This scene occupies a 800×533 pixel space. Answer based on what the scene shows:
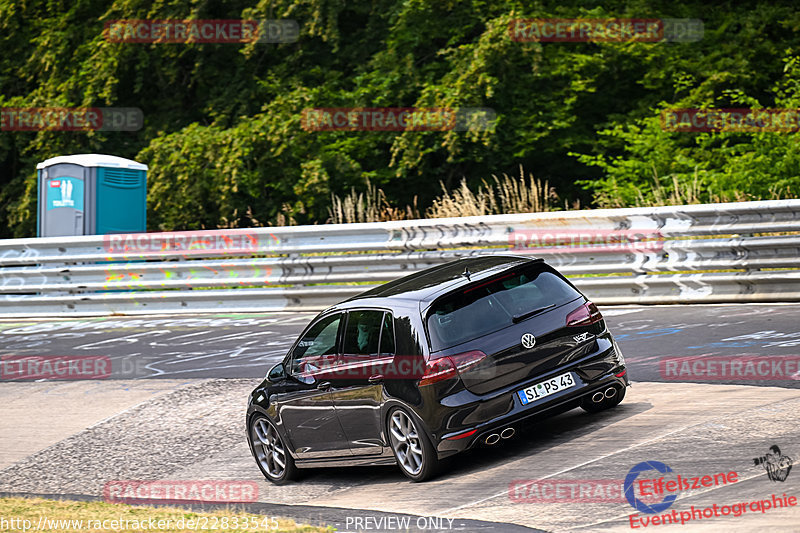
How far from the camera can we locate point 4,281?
17406 mm

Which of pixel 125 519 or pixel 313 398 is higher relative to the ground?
pixel 313 398

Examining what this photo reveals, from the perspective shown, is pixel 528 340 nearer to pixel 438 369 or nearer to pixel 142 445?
pixel 438 369

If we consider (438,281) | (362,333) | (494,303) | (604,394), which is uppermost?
(438,281)

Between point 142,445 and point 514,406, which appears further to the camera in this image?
point 142,445

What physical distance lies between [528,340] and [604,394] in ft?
3.05

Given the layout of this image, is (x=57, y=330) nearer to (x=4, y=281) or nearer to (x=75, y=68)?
(x=4, y=281)

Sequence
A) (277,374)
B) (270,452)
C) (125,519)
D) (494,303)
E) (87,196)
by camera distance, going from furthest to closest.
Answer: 1. (87,196)
2. (277,374)
3. (270,452)
4. (494,303)
5. (125,519)

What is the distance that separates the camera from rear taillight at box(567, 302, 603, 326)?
26.7ft

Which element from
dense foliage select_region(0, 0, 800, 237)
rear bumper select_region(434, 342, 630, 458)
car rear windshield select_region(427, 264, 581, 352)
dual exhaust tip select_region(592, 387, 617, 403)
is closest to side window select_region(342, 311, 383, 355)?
car rear windshield select_region(427, 264, 581, 352)

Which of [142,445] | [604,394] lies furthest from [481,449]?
[142,445]

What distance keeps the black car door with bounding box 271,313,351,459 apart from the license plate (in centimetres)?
147

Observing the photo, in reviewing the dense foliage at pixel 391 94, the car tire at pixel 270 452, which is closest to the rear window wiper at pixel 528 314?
the car tire at pixel 270 452

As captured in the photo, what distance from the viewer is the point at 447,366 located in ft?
24.8

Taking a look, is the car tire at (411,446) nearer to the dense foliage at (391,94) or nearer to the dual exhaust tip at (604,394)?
the dual exhaust tip at (604,394)
